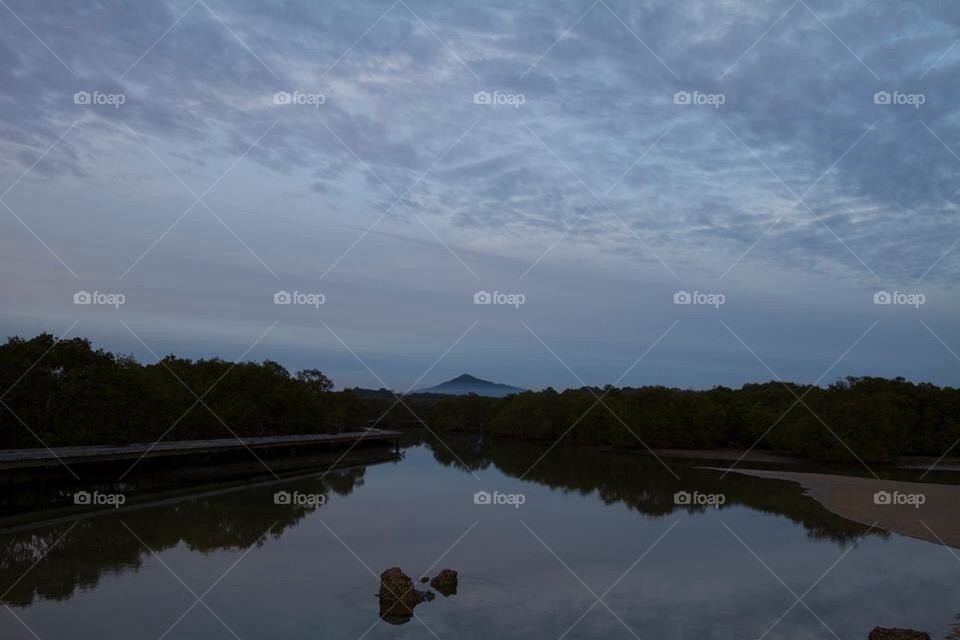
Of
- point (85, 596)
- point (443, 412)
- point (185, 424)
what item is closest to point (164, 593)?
point (85, 596)

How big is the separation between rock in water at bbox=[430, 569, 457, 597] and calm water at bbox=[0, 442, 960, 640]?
11.5 inches

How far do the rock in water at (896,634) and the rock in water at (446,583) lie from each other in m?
6.93

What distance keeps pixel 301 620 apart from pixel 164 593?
3.37 m

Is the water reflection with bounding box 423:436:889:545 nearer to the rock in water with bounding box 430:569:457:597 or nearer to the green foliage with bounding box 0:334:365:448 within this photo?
the rock in water with bounding box 430:569:457:597

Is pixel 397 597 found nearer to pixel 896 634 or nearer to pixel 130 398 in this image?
pixel 896 634

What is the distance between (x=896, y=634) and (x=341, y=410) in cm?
7465

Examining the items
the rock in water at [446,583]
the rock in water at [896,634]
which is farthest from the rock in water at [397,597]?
the rock in water at [896,634]

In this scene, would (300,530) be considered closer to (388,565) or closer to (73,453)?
(388,565)

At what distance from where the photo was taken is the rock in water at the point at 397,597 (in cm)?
1266

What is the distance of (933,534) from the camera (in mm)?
21969

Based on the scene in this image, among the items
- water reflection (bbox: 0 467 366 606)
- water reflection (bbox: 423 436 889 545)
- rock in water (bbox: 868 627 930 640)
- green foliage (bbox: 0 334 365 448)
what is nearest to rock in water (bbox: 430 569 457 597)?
water reflection (bbox: 0 467 366 606)

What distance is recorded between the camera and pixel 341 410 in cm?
8288

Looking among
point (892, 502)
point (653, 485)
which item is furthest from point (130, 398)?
point (892, 502)

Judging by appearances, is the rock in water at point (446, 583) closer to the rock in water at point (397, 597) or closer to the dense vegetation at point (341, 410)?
the rock in water at point (397, 597)
